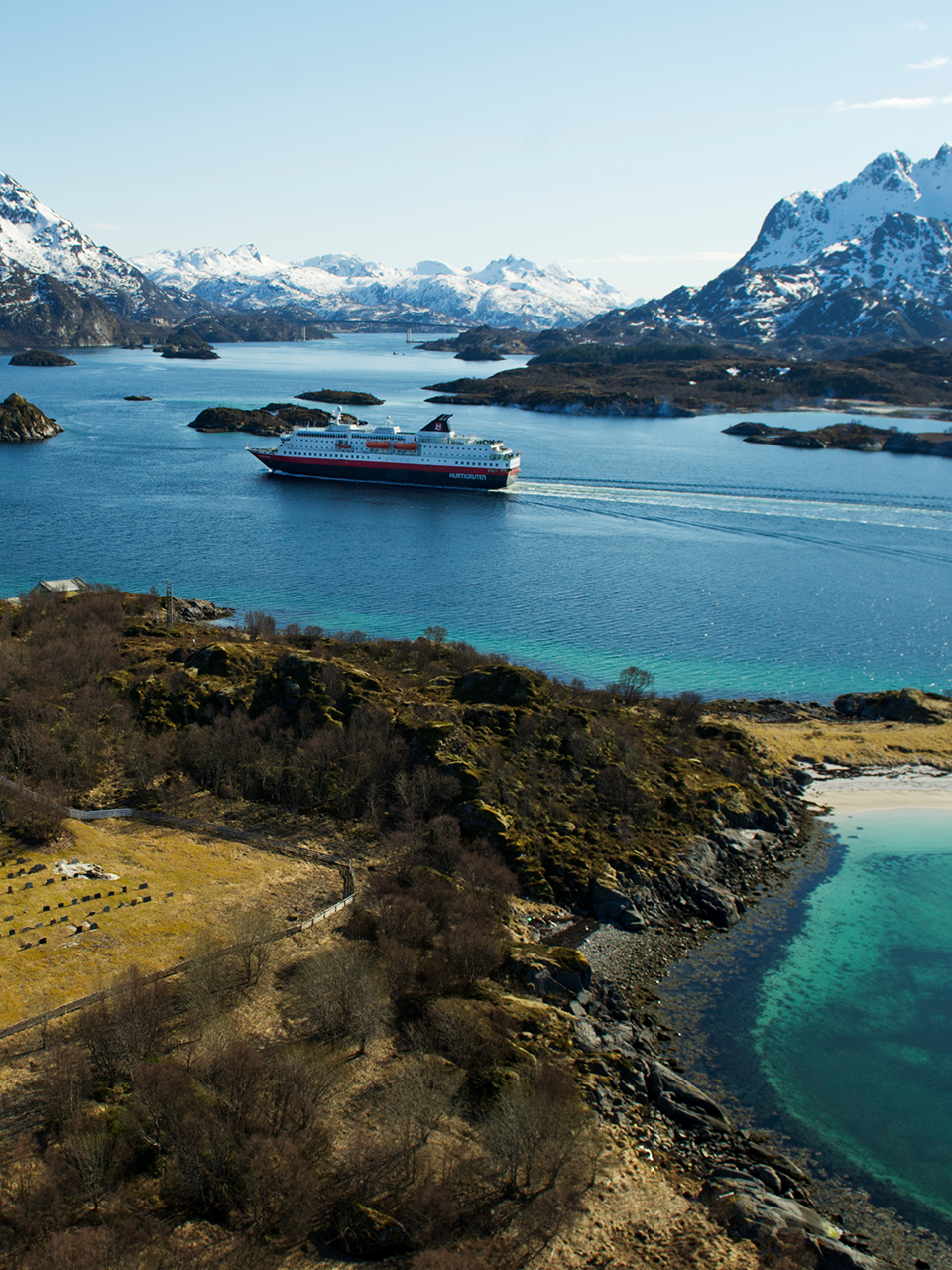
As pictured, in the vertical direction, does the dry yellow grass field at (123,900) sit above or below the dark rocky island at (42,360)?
below

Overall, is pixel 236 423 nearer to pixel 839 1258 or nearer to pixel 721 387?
pixel 721 387

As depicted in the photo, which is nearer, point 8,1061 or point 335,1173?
point 335,1173

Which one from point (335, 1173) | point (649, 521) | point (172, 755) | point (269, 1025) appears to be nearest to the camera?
point (335, 1173)

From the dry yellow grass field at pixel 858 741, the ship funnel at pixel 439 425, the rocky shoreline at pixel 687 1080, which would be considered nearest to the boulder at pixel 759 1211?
the rocky shoreline at pixel 687 1080

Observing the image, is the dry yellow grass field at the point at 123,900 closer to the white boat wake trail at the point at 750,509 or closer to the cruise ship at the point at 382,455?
the white boat wake trail at the point at 750,509

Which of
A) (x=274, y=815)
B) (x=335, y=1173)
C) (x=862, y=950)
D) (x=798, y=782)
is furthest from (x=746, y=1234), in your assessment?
(x=798, y=782)

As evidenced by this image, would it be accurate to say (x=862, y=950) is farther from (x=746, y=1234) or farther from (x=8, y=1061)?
(x=8, y=1061)
